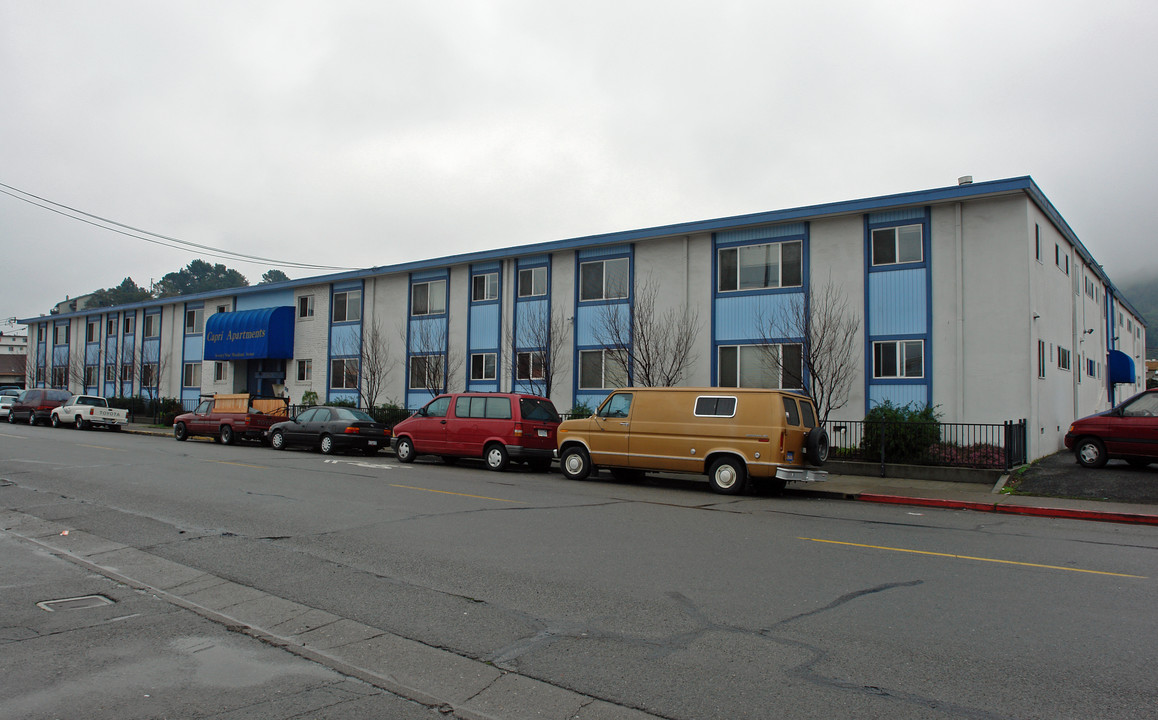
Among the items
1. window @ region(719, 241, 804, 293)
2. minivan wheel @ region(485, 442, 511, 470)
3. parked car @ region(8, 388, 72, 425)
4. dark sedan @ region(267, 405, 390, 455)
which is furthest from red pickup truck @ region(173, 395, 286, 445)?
window @ region(719, 241, 804, 293)

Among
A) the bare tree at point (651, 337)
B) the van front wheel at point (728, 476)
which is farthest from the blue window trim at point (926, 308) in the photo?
the van front wheel at point (728, 476)

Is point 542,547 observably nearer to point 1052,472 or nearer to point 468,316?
point 1052,472

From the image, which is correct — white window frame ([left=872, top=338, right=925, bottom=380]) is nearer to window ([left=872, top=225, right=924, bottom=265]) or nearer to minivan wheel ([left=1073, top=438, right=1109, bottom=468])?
window ([left=872, top=225, right=924, bottom=265])

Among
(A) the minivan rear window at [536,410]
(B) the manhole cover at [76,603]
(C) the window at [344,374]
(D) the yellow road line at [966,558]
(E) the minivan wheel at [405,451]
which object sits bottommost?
(B) the manhole cover at [76,603]

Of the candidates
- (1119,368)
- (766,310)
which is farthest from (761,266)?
(1119,368)

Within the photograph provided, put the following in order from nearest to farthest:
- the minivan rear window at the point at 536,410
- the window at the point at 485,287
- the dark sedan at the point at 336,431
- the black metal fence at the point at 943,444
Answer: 1. the black metal fence at the point at 943,444
2. the minivan rear window at the point at 536,410
3. the dark sedan at the point at 336,431
4. the window at the point at 485,287

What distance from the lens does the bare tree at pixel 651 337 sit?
23.8 metres

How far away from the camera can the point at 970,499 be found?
13.8m

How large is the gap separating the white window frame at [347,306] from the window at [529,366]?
31.6ft

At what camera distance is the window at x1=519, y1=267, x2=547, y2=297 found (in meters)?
27.9

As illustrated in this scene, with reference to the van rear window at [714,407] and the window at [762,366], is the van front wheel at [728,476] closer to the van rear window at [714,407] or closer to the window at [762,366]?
the van rear window at [714,407]

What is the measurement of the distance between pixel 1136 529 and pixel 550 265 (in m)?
19.6

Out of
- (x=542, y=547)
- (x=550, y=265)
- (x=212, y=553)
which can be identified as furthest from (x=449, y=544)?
(x=550, y=265)

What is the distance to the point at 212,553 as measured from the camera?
8.44 metres
